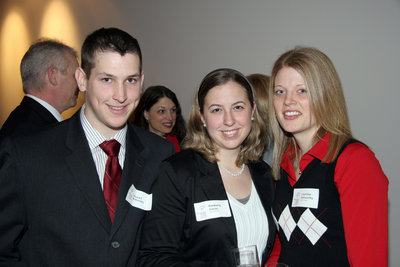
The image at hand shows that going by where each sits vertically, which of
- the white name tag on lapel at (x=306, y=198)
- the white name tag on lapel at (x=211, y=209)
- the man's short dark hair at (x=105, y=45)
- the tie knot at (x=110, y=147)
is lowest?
the white name tag on lapel at (x=211, y=209)

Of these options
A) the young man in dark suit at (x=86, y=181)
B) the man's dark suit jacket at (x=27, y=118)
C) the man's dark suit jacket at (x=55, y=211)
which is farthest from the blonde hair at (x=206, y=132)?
the man's dark suit jacket at (x=27, y=118)

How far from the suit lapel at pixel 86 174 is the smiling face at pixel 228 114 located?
779mm

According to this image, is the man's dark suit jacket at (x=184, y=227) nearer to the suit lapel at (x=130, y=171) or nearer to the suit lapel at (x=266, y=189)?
the suit lapel at (x=266, y=189)

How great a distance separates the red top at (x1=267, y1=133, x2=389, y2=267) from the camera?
1458 millimetres

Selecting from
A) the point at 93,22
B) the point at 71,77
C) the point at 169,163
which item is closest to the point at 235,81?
the point at 169,163

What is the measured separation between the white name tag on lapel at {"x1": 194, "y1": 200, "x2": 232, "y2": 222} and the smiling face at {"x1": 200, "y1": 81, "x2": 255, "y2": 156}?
14.9 inches

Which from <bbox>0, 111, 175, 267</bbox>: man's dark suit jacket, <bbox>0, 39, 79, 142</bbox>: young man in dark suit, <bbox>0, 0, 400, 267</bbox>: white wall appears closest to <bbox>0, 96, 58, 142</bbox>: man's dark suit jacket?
<bbox>0, 39, 79, 142</bbox>: young man in dark suit

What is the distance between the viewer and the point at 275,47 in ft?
11.8

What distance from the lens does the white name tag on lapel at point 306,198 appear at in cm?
164

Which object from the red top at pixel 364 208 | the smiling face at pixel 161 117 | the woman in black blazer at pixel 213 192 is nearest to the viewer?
the red top at pixel 364 208

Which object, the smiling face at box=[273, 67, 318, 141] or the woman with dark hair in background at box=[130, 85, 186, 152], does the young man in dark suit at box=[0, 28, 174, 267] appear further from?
the woman with dark hair in background at box=[130, 85, 186, 152]

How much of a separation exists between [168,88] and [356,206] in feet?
12.6

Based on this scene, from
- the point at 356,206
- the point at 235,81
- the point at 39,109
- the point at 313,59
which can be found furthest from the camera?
the point at 39,109

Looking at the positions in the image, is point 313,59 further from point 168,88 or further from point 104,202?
point 168,88
